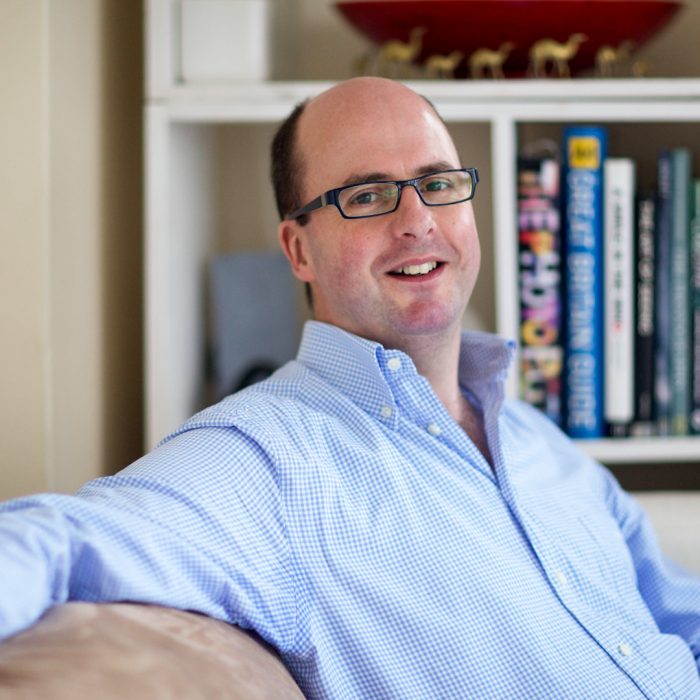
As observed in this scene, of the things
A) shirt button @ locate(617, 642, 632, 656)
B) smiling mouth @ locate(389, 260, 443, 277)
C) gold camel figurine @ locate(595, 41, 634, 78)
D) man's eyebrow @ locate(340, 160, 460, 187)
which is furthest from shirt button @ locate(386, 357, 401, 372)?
gold camel figurine @ locate(595, 41, 634, 78)

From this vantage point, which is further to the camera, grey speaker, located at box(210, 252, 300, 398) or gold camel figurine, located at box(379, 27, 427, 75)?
grey speaker, located at box(210, 252, 300, 398)

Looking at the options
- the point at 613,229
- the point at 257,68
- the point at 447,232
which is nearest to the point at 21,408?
the point at 447,232

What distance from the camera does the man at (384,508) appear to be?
0.82m

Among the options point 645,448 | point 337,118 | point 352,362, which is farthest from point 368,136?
point 645,448

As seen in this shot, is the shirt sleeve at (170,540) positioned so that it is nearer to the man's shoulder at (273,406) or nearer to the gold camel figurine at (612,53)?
the man's shoulder at (273,406)

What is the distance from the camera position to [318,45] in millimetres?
2000

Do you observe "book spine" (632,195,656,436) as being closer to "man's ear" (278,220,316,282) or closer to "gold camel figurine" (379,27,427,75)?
"gold camel figurine" (379,27,427,75)

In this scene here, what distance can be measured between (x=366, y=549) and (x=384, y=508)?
5 cm

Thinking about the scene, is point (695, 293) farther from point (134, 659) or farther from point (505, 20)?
point (134, 659)

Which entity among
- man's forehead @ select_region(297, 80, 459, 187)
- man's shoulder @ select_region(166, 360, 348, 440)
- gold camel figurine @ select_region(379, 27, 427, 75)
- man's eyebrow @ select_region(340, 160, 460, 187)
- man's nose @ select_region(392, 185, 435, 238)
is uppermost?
gold camel figurine @ select_region(379, 27, 427, 75)

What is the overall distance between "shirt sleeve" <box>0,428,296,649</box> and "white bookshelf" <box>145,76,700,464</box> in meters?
0.67

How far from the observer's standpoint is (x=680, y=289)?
67.1 inches

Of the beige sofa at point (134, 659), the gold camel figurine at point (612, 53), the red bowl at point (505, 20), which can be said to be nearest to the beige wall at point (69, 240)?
the red bowl at point (505, 20)

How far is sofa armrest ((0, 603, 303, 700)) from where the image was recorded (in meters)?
0.62
